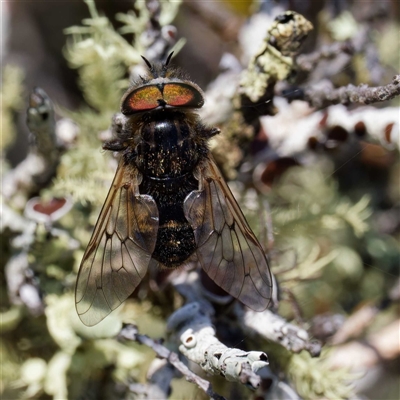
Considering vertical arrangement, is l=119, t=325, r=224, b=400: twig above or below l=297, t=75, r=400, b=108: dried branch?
below

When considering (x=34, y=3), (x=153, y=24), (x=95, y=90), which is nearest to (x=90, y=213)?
(x=95, y=90)

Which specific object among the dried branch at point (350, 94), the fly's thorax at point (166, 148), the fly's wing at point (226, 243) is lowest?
the fly's wing at point (226, 243)

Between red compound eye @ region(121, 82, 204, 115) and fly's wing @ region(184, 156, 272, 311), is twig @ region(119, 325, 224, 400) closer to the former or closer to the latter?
fly's wing @ region(184, 156, 272, 311)

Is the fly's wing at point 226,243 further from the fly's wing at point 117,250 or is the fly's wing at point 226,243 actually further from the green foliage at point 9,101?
the green foliage at point 9,101

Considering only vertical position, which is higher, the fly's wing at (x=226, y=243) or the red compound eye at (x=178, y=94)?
the red compound eye at (x=178, y=94)

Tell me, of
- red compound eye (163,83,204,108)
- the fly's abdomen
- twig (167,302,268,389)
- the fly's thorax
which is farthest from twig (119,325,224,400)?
red compound eye (163,83,204,108)

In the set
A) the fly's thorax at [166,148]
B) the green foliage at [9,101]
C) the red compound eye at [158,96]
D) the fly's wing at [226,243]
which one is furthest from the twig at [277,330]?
the green foliage at [9,101]
